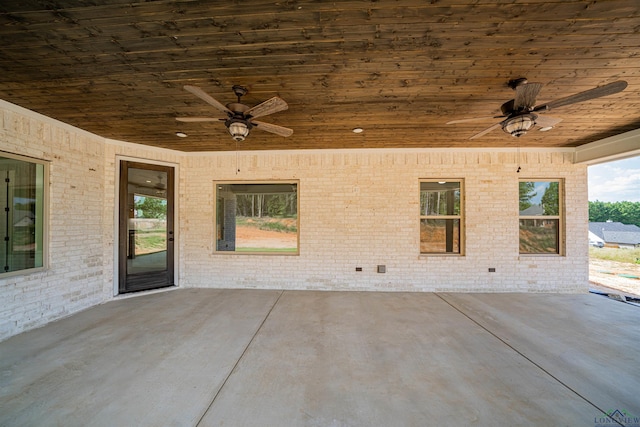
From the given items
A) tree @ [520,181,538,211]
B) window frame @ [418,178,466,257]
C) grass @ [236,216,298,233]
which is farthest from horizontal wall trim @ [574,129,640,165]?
grass @ [236,216,298,233]

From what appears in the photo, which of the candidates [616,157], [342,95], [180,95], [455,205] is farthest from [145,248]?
[616,157]

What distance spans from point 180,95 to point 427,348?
159 inches

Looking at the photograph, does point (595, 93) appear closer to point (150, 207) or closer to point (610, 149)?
point (610, 149)

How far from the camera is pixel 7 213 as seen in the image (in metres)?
3.12

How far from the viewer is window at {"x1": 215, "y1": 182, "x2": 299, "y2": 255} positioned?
516cm

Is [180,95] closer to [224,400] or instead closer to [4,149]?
[4,149]

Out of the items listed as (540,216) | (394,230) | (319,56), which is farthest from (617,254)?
(319,56)

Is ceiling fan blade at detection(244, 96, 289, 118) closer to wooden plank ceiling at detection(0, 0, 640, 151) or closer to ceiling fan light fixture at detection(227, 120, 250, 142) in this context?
ceiling fan light fixture at detection(227, 120, 250, 142)

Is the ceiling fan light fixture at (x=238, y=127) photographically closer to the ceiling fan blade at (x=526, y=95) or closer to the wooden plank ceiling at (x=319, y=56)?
the wooden plank ceiling at (x=319, y=56)

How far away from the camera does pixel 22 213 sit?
326 centimetres

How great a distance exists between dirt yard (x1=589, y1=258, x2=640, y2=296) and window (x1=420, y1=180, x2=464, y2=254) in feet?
12.2

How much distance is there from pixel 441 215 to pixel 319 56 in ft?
13.3

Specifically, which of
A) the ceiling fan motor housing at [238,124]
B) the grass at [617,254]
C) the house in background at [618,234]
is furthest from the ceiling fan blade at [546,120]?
the house in background at [618,234]

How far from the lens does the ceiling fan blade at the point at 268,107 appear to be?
244 centimetres
